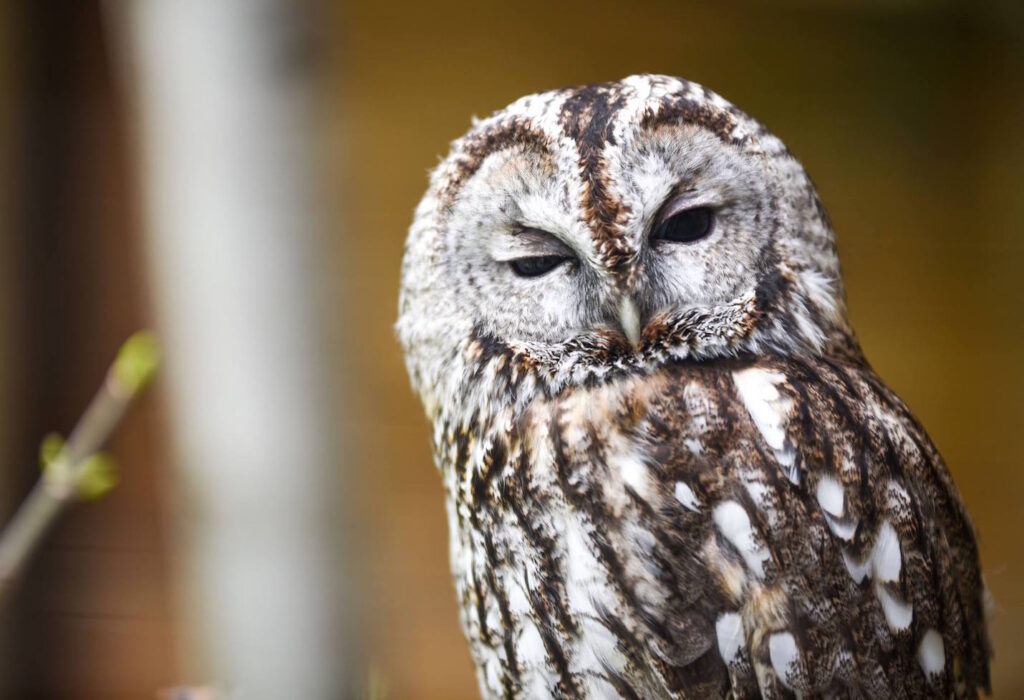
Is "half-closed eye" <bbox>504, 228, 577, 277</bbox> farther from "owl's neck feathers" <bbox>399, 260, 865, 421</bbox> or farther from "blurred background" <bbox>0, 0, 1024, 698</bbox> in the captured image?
"blurred background" <bbox>0, 0, 1024, 698</bbox>

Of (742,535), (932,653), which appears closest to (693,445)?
(742,535)

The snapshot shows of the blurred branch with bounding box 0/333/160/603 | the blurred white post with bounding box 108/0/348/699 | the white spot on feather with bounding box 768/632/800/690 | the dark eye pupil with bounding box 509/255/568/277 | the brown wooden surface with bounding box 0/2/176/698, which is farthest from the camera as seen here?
the brown wooden surface with bounding box 0/2/176/698

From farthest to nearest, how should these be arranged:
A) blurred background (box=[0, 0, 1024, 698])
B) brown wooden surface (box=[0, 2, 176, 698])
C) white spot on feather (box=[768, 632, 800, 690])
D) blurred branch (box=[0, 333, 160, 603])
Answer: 1. brown wooden surface (box=[0, 2, 176, 698])
2. blurred background (box=[0, 0, 1024, 698])
3. white spot on feather (box=[768, 632, 800, 690])
4. blurred branch (box=[0, 333, 160, 603])

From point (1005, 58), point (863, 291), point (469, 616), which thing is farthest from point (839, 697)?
point (1005, 58)

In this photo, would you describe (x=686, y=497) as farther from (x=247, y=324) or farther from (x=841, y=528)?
(x=247, y=324)

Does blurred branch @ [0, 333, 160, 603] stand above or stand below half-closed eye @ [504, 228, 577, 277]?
below

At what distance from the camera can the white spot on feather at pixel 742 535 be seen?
102 cm

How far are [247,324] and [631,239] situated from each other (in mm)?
1200

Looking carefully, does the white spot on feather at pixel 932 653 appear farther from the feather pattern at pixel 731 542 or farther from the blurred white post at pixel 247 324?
the blurred white post at pixel 247 324

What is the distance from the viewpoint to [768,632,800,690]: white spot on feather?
1021mm

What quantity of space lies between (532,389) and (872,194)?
235cm

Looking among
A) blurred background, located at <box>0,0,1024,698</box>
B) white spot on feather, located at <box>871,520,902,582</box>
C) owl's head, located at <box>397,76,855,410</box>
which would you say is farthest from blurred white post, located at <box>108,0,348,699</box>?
white spot on feather, located at <box>871,520,902,582</box>

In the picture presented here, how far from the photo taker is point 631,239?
1033mm

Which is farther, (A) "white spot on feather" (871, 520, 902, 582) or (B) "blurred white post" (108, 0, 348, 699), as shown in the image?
(B) "blurred white post" (108, 0, 348, 699)
